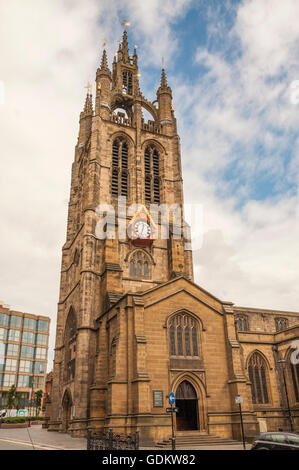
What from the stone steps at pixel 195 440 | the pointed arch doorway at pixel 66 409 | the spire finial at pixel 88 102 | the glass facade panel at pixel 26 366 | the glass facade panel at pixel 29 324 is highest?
the spire finial at pixel 88 102

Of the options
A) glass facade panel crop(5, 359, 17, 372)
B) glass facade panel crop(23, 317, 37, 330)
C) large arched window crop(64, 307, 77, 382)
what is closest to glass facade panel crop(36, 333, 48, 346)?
glass facade panel crop(23, 317, 37, 330)

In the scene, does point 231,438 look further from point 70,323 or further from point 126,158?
point 126,158

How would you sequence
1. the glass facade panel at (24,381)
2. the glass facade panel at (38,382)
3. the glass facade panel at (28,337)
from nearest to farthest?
the glass facade panel at (24,381) < the glass facade panel at (38,382) < the glass facade panel at (28,337)

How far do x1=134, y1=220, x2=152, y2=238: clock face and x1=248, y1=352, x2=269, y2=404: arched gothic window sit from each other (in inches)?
643

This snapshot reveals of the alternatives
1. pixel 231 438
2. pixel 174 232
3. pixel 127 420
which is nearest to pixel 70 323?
pixel 174 232

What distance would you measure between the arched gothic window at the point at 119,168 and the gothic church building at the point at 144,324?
0.48 ft

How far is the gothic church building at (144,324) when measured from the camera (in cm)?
2717

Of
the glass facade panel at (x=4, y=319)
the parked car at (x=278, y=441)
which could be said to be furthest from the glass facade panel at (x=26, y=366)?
the parked car at (x=278, y=441)

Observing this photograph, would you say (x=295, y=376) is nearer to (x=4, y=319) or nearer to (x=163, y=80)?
(x=163, y=80)

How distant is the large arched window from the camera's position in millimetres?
38756

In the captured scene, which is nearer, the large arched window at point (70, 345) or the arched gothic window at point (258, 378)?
the arched gothic window at point (258, 378)

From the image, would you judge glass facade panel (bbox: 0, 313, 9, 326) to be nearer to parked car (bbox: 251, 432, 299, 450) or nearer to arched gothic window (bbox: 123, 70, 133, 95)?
arched gothic window (bbox: 123, 70, 133, 95)

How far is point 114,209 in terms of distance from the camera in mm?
44000

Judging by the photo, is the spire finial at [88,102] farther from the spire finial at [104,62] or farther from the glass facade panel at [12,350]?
the glass facade panel at [12,350]
